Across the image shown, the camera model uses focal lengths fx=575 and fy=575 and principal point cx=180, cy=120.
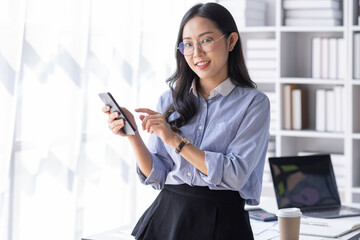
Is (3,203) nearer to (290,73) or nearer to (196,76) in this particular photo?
(196,76)

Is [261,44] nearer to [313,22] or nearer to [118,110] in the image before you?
[313,22]

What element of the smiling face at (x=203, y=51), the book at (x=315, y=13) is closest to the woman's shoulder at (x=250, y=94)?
the smiling face at (x=203, y=51)

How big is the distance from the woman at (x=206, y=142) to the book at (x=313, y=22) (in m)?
2.17

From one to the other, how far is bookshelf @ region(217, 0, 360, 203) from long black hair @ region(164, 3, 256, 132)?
208cm

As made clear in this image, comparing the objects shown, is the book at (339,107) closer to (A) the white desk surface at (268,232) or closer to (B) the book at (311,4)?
(B) the book at (311,4)

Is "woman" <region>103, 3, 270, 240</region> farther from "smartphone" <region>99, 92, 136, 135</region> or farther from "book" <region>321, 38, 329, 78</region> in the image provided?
"book" <region>321, 38, 329, 78</region>

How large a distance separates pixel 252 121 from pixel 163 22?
217 cm

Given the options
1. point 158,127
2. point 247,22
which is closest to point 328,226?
point 158,127

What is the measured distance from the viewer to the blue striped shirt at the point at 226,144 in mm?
1830

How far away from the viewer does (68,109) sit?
9.59 feet

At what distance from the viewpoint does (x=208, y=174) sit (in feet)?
5.95

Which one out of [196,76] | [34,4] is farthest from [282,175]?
[34,4]

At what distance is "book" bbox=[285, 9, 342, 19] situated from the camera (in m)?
4.00

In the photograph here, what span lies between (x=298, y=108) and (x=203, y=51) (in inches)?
93.2
